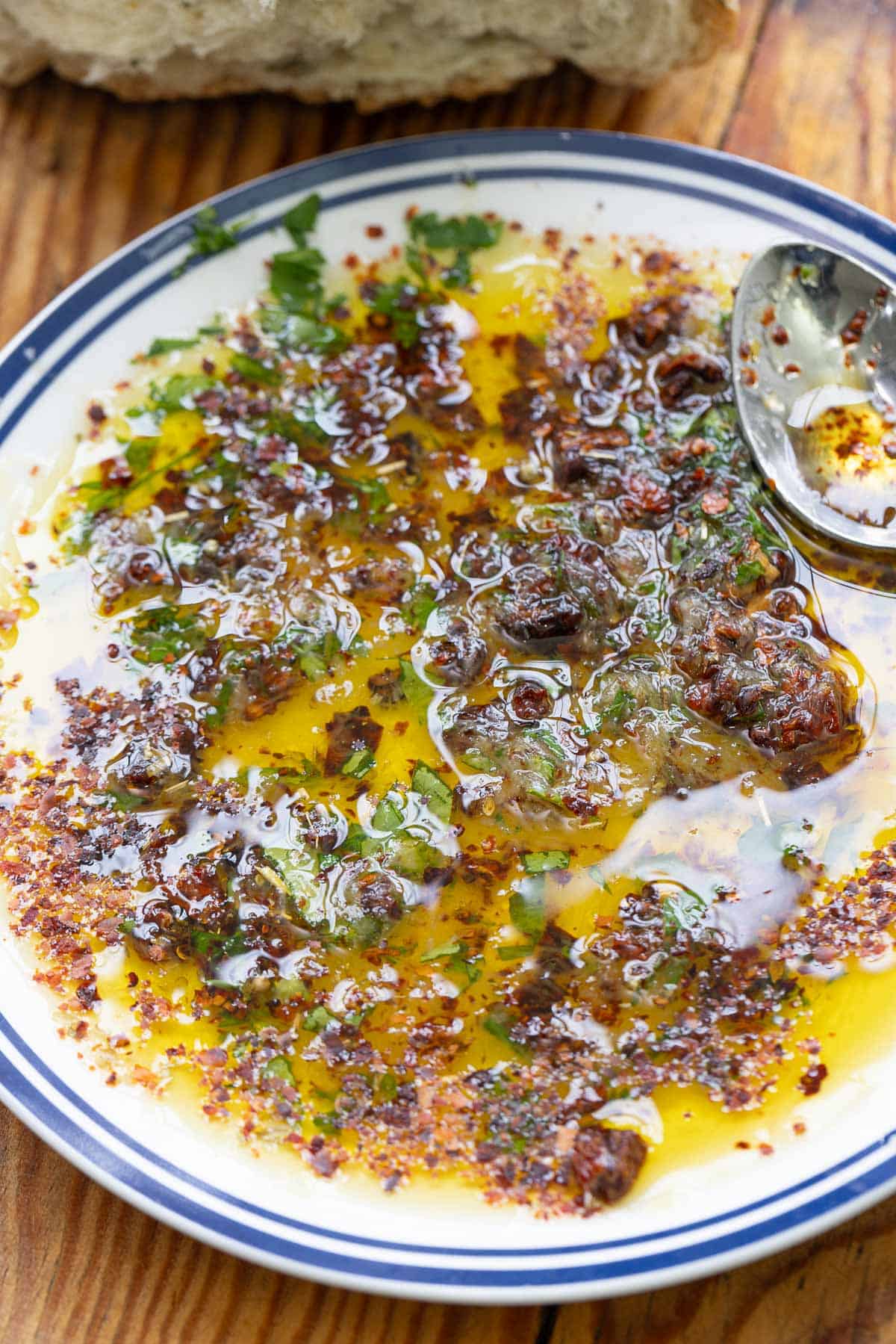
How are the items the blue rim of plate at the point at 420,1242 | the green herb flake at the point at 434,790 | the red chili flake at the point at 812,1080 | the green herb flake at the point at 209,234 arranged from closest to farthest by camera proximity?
the blue rim of plate at the point at 420,1242 → the red chili flake at the point at 812,1080 → the green herb flake at the point at 434,790 → the green herb flake at the point at 209,234

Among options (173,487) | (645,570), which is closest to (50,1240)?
(173,487)

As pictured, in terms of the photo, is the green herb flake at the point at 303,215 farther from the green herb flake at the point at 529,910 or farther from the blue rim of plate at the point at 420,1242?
the blue rim of plate at the point at 420,1242

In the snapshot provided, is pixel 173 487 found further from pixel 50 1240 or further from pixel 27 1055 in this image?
pixel 50 1240

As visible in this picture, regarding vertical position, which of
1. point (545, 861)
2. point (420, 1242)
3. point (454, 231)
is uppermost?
point (454, 231)

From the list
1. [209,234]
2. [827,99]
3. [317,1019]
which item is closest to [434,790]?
[317,1019]

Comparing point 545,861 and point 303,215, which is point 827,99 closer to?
point 303,215

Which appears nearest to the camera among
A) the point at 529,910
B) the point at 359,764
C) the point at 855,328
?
the point at 529,910

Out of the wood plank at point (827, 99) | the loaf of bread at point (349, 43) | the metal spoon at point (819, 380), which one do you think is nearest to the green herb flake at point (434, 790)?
the metal spoon at point (819, 380)

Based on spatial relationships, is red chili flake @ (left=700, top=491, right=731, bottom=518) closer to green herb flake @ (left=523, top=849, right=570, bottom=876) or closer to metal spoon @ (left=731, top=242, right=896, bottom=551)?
metal spoon @ (left=731, top=242, right=896, bottom=551)
